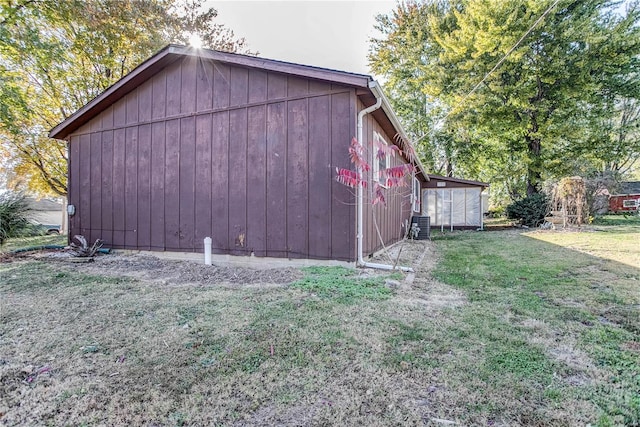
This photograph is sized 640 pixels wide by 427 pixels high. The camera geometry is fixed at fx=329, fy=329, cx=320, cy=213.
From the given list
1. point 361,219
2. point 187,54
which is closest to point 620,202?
point 361,219

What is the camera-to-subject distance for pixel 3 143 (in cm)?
1208

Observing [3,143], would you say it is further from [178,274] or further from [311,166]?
[311,166]

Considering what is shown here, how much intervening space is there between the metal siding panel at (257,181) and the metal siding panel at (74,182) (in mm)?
4915

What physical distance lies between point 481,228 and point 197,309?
13181mm

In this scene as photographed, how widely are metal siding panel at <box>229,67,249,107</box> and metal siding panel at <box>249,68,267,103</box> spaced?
3.1 inches

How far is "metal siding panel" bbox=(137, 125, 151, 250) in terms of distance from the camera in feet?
22.1


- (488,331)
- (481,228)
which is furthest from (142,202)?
(481,228)

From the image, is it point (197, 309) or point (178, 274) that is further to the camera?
point (178, 274)

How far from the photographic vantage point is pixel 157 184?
6.61 metres

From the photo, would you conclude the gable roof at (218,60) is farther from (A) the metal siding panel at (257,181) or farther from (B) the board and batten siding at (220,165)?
(A) the metal siding panel at (257,181)

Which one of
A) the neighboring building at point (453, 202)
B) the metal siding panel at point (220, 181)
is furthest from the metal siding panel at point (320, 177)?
the neighboring building at point (453, 202)

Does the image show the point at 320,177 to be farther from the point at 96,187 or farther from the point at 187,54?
the point at 96,187

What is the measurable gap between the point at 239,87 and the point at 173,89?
1660 millimetres

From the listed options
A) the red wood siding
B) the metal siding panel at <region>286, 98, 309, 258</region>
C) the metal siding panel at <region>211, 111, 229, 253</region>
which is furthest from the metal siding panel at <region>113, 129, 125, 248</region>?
the red wood siding
